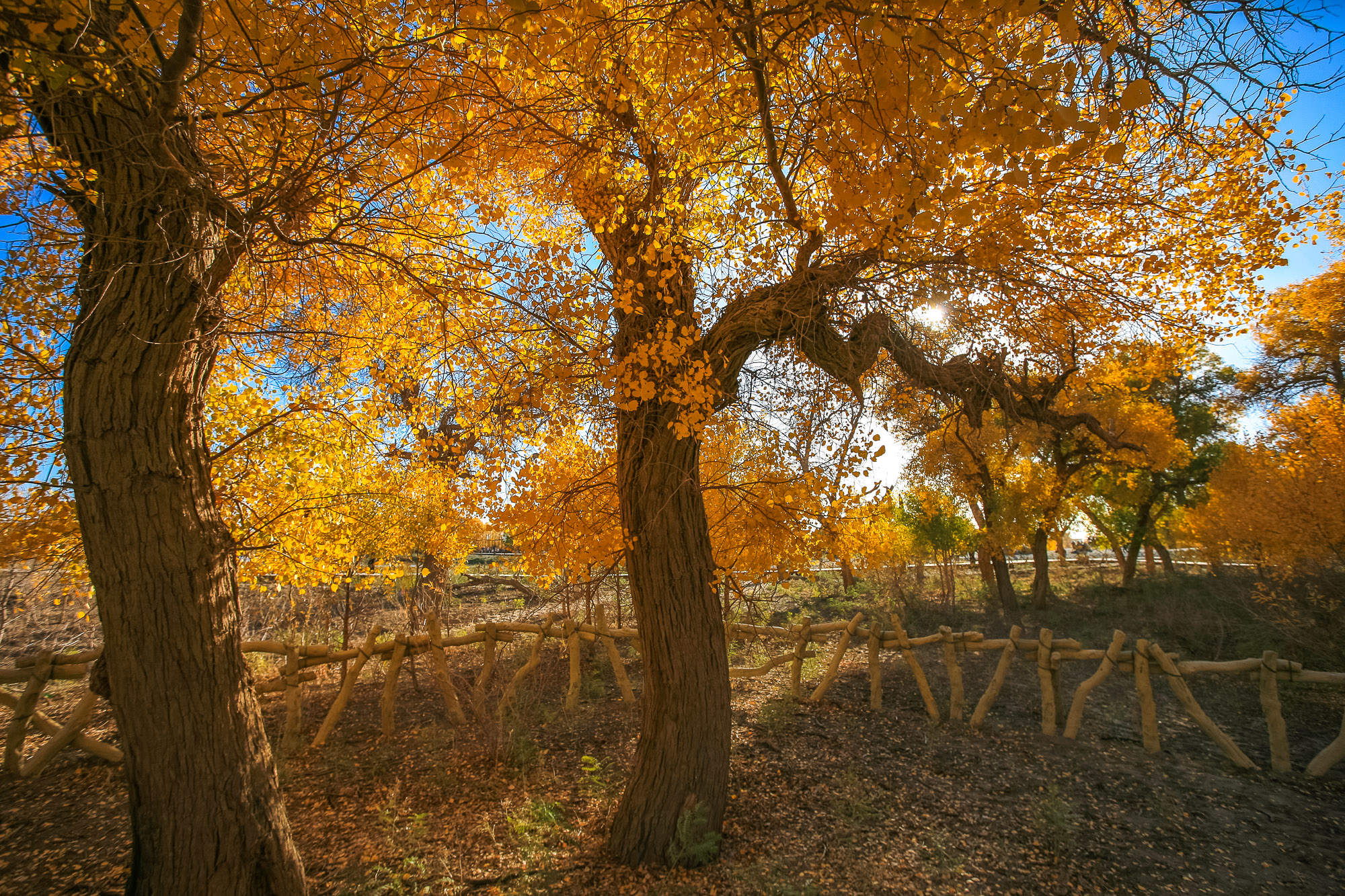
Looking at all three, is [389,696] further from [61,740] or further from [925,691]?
[925,691]

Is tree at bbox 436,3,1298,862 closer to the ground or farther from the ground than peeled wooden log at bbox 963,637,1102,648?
farther from the ground

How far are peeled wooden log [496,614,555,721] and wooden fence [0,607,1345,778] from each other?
17mm

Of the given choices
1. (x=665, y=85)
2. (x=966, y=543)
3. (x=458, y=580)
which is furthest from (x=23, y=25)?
(x=966, y=543)

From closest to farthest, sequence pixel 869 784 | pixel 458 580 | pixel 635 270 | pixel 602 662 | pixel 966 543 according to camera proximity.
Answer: pixel 635 270 < pixel 869 784 < pixel 602 662 < pixel 458 580 < pixel 966 543

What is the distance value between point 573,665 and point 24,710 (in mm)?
5146

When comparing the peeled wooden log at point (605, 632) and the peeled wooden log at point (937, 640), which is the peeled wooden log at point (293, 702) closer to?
the peeled wooden log at point (605, 632)

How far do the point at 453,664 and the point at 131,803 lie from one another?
601cm

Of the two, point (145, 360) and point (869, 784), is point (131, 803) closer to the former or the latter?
point (145, 360)

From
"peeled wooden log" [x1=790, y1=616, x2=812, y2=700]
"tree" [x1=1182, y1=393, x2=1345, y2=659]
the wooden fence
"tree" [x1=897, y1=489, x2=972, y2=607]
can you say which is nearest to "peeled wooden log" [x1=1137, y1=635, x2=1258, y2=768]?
the wooden fence

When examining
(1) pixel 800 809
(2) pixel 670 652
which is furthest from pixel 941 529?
(2) pixel 670 652

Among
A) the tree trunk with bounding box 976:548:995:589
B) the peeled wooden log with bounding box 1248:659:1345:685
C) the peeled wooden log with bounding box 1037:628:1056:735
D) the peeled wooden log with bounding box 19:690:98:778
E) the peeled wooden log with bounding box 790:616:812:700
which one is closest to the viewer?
the peeled wooden log with bounding box 19:690:98:778

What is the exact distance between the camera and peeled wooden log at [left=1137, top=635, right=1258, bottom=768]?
534cm

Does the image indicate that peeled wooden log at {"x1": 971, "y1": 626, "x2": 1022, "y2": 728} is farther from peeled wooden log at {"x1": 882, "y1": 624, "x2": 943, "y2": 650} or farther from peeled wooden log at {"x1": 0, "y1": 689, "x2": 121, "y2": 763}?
peeled wooden log at {"x1": 0, "y1": 689, "x2": 121, "y2": 763}

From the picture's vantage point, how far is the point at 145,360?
91.6 inches
